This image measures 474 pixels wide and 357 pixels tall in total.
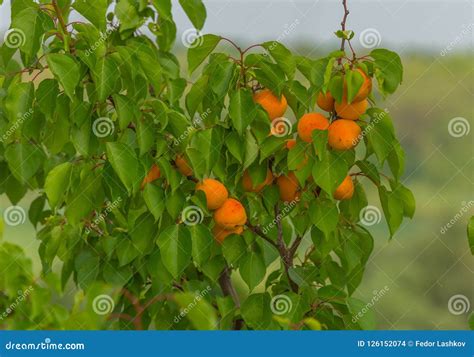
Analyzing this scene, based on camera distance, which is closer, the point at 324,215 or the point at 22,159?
the point at 324,215

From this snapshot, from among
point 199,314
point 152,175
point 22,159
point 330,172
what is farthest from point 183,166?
point 199,314

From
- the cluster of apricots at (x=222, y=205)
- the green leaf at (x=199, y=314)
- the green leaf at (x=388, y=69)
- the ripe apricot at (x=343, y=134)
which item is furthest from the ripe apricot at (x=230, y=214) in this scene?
the green leaf at (x=199, y=314)

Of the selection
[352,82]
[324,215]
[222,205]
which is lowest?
[222,205]

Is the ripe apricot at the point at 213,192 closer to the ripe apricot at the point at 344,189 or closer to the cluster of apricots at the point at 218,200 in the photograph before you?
the cluster of apricots at the point at 218,200

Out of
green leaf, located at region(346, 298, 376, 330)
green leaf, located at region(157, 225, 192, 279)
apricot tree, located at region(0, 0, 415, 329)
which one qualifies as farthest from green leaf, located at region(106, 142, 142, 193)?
green leaf, located at region(346, 298, 376, 330)

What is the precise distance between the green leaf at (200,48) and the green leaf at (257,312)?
467 millimetres

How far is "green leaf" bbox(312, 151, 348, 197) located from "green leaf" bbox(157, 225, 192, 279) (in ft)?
0.85

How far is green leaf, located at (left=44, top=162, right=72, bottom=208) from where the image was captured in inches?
59.1

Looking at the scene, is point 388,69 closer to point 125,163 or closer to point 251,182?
point 251,182

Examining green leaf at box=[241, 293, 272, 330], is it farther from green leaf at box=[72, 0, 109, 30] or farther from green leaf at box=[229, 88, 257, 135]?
green leaf at box=[72, 0, 109, 30]

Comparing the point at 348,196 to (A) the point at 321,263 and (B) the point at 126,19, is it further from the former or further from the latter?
(B) the point at 126,19

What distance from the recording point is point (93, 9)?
1.49m

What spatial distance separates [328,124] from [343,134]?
0.18 ft

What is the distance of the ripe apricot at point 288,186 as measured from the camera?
1.59 meters
